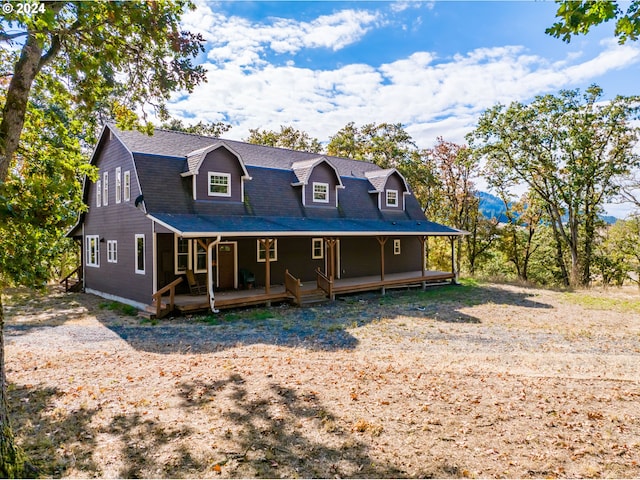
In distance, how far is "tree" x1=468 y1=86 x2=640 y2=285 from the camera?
74.6 feet

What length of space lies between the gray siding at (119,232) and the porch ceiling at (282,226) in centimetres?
156

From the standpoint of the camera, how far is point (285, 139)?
3394cm

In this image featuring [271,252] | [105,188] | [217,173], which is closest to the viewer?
[217,173]

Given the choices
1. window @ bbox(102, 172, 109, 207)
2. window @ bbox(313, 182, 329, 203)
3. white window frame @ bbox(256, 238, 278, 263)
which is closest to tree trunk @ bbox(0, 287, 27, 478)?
white window frame @ bbox(256, 238, 278, 263)

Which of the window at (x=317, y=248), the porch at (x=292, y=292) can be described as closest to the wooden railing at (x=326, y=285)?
the porch at (x=292, y=292)

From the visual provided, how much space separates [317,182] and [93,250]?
35.0 ft

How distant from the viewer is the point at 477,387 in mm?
6328

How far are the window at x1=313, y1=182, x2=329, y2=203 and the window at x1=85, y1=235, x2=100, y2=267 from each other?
9.83 metres

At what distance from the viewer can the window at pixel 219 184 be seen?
15.3m

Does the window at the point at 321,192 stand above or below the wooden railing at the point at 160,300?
above

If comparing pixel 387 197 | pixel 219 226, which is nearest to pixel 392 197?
pixel 387 197

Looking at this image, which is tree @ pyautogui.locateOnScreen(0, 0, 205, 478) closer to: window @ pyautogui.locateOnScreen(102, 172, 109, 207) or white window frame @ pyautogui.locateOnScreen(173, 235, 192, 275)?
white window frame @ pyautogui.locateOnScreen(173, 235, 192, 275)

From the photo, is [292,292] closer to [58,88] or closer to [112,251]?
[112,251]

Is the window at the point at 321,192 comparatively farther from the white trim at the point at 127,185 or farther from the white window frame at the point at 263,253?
the white trim at the point at 127,185
